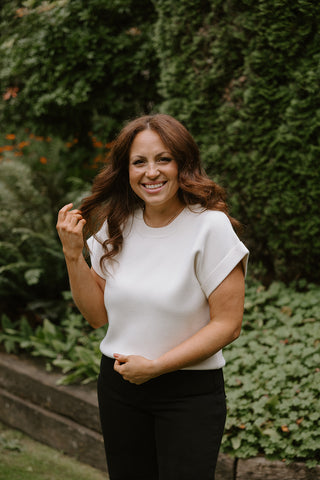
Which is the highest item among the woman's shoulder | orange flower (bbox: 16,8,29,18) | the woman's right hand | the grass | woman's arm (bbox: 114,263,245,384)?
orange flower (bbox: 16,8,29,18)

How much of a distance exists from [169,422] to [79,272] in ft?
2.36

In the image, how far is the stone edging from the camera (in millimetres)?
3688

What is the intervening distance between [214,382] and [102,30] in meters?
4.17

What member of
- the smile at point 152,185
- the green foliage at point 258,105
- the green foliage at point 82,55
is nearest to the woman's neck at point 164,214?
the smile at point 152,185

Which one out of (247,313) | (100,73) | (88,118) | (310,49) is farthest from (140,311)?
(88,118)

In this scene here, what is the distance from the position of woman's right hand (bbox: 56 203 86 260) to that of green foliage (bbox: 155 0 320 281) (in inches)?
91.2

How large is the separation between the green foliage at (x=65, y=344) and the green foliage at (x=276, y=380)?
44.9 inches

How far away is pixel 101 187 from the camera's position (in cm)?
227

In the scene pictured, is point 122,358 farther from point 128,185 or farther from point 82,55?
point 82,55

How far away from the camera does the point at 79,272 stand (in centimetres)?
214

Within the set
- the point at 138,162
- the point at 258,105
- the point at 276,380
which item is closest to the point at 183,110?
the point at 258,105

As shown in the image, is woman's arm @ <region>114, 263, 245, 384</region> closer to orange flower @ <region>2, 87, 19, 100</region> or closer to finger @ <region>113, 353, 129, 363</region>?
finger @ <region>113, 353, 129, 363</region>

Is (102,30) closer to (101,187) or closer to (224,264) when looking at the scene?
(101,187)

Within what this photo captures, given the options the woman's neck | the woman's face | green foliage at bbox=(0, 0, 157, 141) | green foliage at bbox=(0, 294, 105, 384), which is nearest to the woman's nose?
the woman's face
